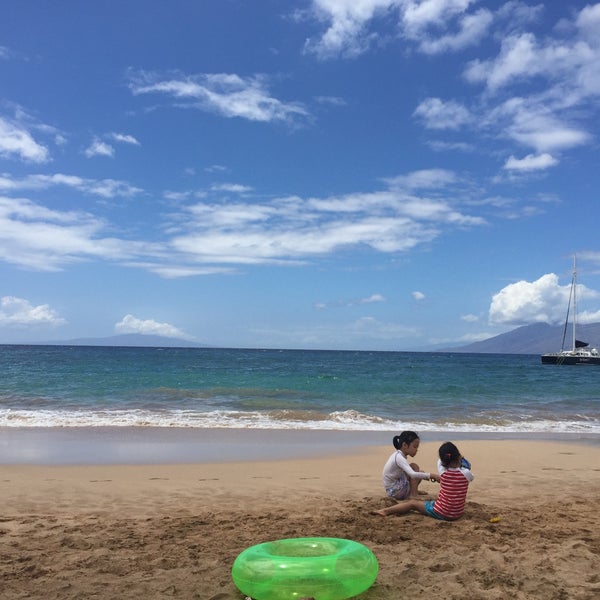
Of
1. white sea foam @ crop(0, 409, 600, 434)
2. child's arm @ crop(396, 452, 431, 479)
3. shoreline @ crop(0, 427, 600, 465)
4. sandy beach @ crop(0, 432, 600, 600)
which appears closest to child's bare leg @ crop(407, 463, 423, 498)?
child's arm @ crop(396, 452, 431, 479)

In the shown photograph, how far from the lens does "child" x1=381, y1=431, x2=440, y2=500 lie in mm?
6805

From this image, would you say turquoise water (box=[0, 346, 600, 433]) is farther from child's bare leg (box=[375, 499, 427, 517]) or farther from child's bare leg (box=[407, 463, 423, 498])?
child's bare leg (box=[375, 499, 427, 517])

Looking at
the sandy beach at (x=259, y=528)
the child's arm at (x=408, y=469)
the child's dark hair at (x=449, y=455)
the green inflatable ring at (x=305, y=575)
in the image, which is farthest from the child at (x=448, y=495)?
the green inflatable ring at (x=305, y=575)

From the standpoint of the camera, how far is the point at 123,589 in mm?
4422

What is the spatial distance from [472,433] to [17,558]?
12872mm

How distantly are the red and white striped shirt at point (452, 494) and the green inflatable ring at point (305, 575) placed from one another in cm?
201

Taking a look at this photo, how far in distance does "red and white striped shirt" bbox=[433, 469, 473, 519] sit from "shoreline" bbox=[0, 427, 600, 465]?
17.0ft

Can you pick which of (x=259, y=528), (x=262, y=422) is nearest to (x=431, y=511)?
(x=259, y=528)

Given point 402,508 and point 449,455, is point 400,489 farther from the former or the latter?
point 449,455

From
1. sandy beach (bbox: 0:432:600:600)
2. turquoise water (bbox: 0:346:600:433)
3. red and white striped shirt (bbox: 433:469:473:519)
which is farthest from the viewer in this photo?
turquoise water (bbox: 0:346:600:433)

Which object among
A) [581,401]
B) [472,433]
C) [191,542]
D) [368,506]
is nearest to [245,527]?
[191,542]

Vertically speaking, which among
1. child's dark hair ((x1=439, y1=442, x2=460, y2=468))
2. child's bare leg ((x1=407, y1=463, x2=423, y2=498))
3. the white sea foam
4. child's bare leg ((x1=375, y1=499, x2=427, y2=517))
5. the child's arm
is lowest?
the white sea foam

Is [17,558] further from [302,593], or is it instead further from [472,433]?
[472,433]

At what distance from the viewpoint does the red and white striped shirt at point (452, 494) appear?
20.2 feet
